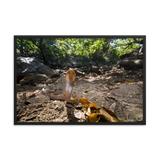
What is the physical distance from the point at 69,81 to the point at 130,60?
1189mm

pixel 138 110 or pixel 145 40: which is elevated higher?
pixel 145 40

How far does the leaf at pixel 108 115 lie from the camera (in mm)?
860

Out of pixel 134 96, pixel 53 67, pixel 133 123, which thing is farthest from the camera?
pixel 53 67

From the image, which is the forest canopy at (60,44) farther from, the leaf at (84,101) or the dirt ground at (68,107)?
the leaf at (84,101)

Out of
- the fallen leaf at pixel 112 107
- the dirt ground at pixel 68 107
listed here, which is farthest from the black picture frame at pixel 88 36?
the fallen leaf at pixel 112 107

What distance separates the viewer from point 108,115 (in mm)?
884

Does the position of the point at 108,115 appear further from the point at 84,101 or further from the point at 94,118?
the point at 84,101

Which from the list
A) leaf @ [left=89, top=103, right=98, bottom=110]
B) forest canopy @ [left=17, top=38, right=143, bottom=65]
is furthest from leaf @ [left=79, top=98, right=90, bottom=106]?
forest canopy @ [left=17, top=38, right=143, bottom=65]

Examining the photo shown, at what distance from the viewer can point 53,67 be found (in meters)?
1.32

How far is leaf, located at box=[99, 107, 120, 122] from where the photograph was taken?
860 mm

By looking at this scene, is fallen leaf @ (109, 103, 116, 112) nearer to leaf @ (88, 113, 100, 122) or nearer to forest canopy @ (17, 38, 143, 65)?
leaf @ (88, 113, 100, 122)

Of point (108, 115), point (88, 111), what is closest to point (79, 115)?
point (88, 111)
